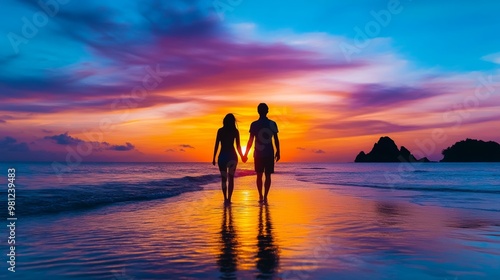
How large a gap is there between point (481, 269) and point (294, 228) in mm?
3216

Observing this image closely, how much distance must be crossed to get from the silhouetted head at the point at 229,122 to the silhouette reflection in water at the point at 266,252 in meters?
4.28

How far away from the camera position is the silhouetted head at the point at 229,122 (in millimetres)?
11609

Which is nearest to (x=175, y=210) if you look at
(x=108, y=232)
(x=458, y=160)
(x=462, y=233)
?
(x=108, y=232)

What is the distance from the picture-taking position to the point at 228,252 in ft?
16.8

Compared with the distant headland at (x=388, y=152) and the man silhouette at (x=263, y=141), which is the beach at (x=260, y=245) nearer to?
the man silhouette at (x=263, y=141)

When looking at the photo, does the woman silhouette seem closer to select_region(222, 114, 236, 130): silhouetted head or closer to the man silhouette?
select_region(222, 114, 236, 130): silhouetted head

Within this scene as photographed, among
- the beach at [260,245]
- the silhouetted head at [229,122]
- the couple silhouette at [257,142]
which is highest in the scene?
the silhouetted head at [229,122]

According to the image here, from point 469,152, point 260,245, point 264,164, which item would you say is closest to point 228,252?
point 260,245

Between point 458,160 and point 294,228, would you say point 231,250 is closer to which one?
point 294,228

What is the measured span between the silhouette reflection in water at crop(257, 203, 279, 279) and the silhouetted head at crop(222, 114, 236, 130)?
4.28 metres

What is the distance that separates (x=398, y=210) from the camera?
10.2m

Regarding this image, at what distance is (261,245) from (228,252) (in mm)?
605

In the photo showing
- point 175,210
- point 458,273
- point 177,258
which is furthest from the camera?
point 175,210

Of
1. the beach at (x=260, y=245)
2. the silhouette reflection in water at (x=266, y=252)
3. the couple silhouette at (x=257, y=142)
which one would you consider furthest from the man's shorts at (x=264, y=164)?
the silhouette reflection in water at (x=266, y=252)
